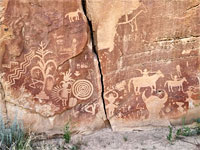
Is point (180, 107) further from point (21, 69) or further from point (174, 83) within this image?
point (21, 69)

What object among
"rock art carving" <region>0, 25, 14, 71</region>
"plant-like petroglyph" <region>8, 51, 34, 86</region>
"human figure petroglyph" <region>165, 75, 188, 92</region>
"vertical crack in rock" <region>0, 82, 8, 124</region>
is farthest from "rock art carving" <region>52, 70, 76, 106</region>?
"human figure petroglyph" <region>165, 75, 188, 92</region>

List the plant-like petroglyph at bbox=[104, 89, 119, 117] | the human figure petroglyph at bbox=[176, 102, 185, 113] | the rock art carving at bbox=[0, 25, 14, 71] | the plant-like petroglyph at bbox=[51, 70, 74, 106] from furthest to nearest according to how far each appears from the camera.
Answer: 1. the human figure petroglyph at bbox=[176, 102, 185, 113]
2. the plant-like petroglyph at bbox=[104, 89, 119, 117]
3. the plant-like petroglyph at bbox=[51, 70, 74, 106]
4. the rock art carving at bbox=[0, 25, 14, 71]

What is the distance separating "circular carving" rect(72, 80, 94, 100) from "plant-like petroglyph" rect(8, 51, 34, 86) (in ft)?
1.57

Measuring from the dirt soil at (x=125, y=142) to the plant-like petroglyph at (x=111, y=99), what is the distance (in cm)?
20

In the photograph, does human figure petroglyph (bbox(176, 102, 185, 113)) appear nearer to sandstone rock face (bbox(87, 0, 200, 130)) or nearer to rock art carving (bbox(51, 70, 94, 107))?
sandstone rock face (bbox(87, 0, 200, 130))

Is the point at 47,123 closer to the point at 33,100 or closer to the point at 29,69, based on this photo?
the point at 33,100

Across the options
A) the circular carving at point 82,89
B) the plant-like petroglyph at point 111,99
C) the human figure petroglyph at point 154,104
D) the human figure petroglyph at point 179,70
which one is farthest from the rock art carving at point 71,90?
the human figure petroglyph at point 179,70

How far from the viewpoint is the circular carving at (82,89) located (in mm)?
3008

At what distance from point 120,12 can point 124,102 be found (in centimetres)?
88

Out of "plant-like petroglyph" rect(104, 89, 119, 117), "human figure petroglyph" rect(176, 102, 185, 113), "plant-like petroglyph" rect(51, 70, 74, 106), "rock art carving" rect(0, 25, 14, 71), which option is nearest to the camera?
"rock art carving" rect(0, 25, 14, 71)

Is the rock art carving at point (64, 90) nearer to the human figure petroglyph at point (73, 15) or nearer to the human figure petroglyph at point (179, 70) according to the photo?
the human figure petroglyph at point (73, 15)

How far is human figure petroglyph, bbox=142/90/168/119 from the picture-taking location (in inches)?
124

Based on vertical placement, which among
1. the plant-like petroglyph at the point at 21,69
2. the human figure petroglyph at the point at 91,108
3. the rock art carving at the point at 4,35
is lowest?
the human figure petroglyph at the point at 91,108

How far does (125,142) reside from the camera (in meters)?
2.93
